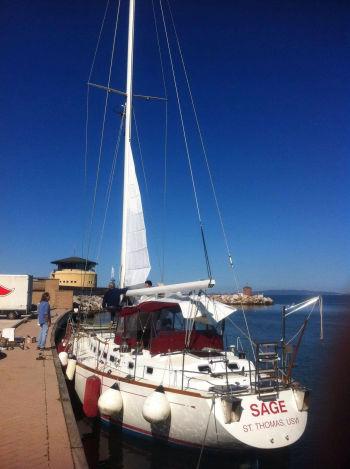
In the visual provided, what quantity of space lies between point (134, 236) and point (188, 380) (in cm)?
750

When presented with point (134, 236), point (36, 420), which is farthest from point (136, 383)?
point (134, 236)

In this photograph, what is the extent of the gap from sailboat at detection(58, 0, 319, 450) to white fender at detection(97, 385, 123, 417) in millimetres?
24

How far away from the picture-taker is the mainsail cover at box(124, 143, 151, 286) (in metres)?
15.1

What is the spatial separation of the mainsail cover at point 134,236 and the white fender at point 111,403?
5.67 meters

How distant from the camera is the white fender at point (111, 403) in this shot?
955 cm

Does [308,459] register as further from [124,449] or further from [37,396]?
[37,396]

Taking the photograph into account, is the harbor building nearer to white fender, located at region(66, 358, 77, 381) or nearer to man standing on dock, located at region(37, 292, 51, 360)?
man standing on dock, located at region(37, 292, 51, 360)

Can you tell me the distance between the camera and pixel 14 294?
29891 millimetres

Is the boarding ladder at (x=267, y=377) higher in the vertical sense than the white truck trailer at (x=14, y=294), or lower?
lower

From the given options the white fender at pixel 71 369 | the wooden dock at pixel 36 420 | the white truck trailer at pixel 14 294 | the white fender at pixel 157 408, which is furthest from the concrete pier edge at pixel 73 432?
the white truck trailer at pixel 14 294

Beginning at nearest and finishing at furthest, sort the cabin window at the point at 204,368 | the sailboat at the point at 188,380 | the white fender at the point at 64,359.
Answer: the sailboat at the point at 188,380
the cabin window at the point at 204,368
the white fender at the point at 64,359

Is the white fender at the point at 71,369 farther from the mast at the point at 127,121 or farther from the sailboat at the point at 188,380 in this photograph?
the mast at the point at 127,121

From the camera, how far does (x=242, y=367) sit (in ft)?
33.8

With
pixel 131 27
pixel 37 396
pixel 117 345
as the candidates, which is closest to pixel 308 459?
pixel 117 345
